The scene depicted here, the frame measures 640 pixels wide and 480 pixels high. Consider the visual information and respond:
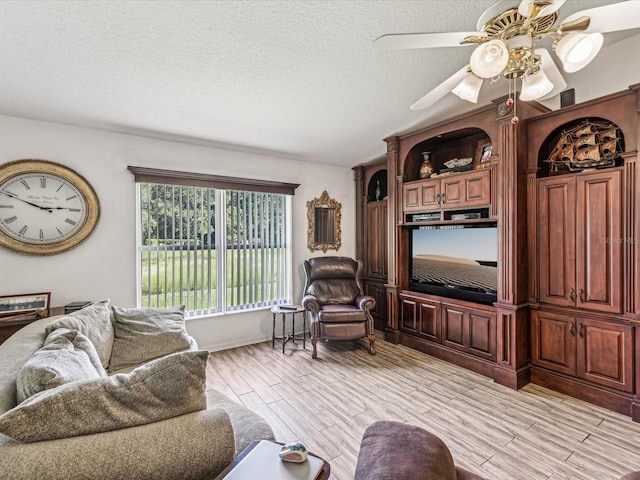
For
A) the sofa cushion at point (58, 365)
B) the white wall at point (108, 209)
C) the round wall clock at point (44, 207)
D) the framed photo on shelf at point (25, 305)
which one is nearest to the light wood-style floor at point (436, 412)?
the white wall at point (108, 209)

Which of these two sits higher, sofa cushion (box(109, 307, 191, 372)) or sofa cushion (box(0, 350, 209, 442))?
sofa cushion (box(0, 350, 209, 442))

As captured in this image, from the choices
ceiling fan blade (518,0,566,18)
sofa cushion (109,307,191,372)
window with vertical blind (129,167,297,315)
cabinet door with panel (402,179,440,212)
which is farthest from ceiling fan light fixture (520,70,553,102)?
window with vertical blind (129,167,297,315)

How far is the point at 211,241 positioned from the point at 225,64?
2276mm

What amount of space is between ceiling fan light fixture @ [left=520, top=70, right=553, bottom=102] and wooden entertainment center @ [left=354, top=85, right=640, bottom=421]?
1.25 meters

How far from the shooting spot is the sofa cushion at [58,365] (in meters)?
1.17

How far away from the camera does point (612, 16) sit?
1.30 metres

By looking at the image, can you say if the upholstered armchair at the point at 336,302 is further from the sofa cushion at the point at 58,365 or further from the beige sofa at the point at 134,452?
the beige sofa at the point at 134,452

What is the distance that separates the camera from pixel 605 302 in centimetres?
254

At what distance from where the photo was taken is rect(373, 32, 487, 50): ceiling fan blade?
1406 millimetres

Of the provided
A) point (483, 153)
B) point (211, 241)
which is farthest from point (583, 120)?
point (211, 241)

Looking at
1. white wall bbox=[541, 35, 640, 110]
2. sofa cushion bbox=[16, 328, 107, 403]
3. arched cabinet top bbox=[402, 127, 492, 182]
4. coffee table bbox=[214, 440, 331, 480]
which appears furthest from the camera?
arched cabinet top bbox=[402, 127, 492, 182]

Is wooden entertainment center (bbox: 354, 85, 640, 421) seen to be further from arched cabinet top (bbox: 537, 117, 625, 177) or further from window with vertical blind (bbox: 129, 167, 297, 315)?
window with vertical blind (bbox: 129, 167, 297, 315)

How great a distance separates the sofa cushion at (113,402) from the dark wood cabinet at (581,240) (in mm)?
3147

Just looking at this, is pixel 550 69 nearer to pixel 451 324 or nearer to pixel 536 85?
pixel 536 85
